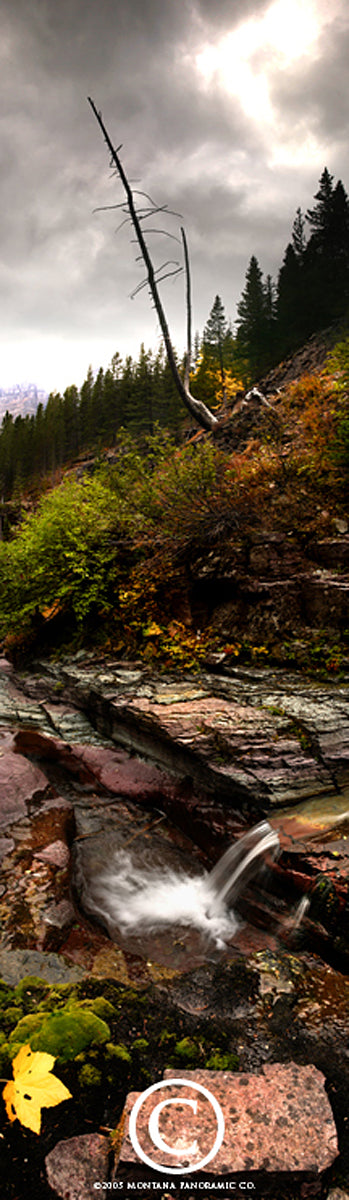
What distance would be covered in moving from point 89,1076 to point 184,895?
2.33 meters

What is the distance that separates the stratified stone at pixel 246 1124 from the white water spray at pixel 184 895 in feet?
5.10

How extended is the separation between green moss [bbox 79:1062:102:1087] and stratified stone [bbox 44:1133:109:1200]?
28cm

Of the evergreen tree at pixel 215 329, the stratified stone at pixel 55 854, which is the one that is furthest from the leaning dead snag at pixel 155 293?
the evergreen tree at pixel 215 329

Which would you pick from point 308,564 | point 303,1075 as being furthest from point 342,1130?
point 308,564

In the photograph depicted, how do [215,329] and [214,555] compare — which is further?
[215,329]

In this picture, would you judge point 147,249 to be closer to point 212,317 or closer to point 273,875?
point 273,875

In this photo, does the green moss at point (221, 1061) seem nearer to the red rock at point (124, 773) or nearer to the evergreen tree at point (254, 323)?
the red rock at point (124, 773)

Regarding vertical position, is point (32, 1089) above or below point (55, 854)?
above

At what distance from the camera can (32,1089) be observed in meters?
2.38

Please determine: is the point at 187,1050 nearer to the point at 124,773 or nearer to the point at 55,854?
the point at 55,854

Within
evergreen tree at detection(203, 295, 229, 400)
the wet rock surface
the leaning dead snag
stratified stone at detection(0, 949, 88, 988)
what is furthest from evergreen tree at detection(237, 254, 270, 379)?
stratified stone at detection(0, 949, 88, 988)

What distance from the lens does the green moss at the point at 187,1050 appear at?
2781 mm

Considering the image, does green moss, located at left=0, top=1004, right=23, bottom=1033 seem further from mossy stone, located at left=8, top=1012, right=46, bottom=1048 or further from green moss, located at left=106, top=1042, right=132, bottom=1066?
green moss, located at left=106, top=1042, right=132, bottom=1066

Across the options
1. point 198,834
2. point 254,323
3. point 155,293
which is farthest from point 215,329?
point 198,834
